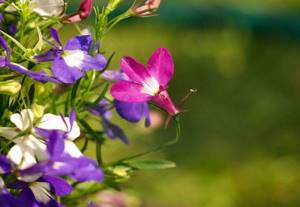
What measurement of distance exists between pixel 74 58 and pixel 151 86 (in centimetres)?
7

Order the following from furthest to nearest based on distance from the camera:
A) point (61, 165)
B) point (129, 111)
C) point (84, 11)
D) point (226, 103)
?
point (226, 103) < point (129, 111) < point (84, 11) < point (61, 165)

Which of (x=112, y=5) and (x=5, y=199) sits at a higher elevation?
(x=112, y=5)

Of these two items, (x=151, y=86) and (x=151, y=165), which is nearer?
(x=151, y=86)

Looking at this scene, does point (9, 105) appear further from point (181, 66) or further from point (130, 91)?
point (181, 66)

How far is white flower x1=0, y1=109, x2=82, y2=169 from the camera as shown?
1.99ft

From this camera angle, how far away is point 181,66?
3207 millimetres

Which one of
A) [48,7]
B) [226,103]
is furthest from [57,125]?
[226,103]

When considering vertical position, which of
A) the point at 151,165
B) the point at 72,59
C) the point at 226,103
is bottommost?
the point at 226,103

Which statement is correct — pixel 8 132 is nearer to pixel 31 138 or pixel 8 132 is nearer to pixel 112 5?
pixel 31 138

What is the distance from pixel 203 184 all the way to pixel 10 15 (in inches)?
68.1

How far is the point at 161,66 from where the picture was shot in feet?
2.23

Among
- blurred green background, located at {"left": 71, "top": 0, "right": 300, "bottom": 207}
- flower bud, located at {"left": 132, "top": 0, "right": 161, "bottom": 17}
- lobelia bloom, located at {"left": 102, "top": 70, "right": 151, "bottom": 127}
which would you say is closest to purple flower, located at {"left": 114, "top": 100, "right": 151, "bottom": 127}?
lobelia bloom, located at {"left": 102, "top": 70, "right": 151, "bottom": 127}

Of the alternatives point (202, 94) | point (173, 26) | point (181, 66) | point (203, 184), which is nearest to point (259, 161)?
point (203, 184)

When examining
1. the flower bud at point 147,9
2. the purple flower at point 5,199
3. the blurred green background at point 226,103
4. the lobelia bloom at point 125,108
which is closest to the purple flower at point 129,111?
the lobelia bloom at point 125,108
